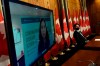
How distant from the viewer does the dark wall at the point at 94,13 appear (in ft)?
24.7

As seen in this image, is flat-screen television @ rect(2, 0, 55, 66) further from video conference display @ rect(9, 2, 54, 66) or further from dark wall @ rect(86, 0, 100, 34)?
dark wall @ rect(86, 0, 100, 34)

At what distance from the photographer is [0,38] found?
166 cm

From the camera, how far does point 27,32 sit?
1.34m

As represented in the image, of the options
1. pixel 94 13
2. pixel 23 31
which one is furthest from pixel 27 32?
pixel 94 13

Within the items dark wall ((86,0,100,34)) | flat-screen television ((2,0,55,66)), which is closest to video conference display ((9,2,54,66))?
flat-screen television ((2,0,55,66))

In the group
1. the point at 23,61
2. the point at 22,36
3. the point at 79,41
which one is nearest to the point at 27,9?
the point at 22,36

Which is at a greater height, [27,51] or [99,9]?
[99,9]

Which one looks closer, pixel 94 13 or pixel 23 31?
pixel 23 31

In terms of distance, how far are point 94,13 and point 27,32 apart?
21.7ft

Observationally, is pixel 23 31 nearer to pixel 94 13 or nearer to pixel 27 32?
pixel 27 32

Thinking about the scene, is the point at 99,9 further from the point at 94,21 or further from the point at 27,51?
the point at 27,51

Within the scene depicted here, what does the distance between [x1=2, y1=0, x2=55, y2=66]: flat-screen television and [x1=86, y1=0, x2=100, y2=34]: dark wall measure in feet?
19.9

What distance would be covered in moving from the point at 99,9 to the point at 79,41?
4.16m

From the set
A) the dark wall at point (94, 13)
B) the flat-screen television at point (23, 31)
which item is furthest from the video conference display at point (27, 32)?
the dark wall at point (94, 13)
